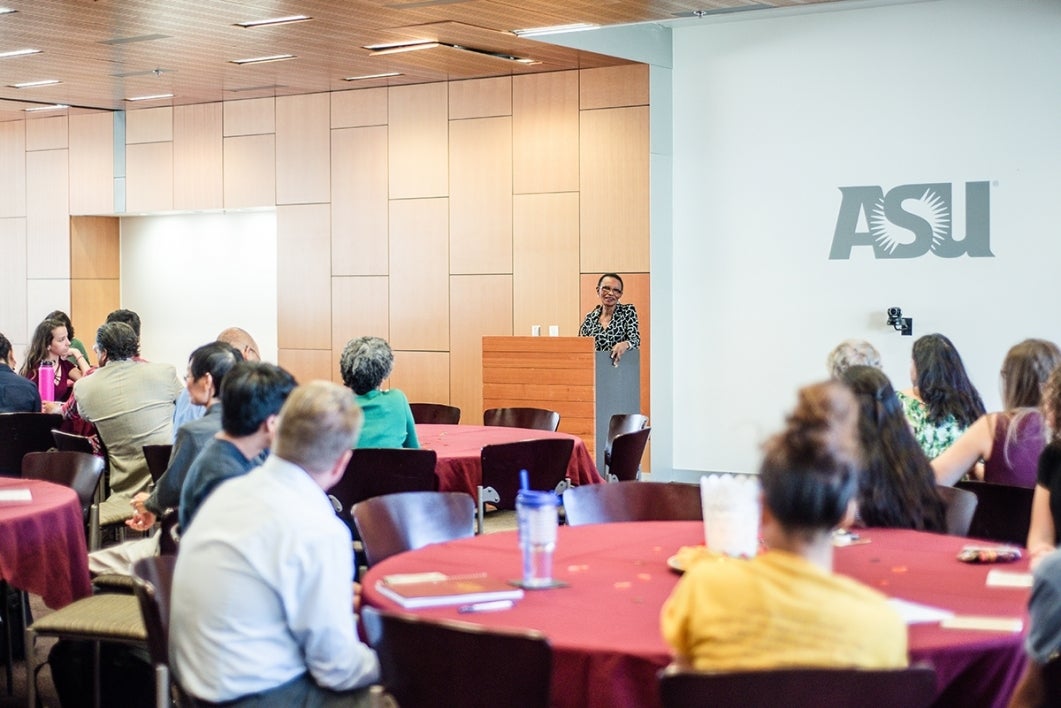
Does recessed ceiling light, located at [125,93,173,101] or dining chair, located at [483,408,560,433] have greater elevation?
recessed ceiling light, located at [125,93,173,101]

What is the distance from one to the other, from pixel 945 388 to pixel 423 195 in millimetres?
A: 8176

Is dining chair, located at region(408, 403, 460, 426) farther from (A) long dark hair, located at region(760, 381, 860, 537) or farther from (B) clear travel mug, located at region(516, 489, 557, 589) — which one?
(A) long dark hair, located at region(760, 381, 860, 537)

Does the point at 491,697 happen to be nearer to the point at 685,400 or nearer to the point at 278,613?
the point at 278,613

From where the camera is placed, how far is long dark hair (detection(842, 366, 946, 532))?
4105 millimetres

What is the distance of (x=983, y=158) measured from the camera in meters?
10.1

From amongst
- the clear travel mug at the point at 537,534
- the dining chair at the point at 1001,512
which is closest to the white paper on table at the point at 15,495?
the clear travel mug at the point at 537,534

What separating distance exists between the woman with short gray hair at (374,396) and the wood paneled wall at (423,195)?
577cm

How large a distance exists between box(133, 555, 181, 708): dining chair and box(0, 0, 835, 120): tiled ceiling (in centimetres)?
637

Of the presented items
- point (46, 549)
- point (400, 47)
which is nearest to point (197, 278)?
point (400, 47)

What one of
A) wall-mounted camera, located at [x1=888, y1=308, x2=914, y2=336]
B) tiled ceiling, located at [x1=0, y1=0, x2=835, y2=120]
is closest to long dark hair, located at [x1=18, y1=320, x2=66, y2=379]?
tiled ceiling, located at [x1=0, y1=0, x2=835, y2=120]

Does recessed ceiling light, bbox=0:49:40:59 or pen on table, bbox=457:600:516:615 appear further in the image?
recessed ceiling light, bbox=0:49:40:59

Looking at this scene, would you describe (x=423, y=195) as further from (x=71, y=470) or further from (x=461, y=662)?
(x=461, y=662)

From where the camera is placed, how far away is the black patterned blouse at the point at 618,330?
11.0 meters

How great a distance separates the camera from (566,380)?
10445mm
